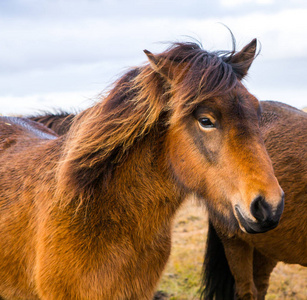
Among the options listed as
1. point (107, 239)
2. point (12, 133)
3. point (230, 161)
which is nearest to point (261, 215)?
point (230, 161)

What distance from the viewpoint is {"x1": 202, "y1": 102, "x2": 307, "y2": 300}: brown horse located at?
14.2 ft

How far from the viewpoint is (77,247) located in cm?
295

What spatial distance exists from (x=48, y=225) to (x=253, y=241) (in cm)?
229

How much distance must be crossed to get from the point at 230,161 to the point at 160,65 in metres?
0.79

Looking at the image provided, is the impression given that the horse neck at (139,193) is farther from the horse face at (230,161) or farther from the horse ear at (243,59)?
the horse ear at (243,59)

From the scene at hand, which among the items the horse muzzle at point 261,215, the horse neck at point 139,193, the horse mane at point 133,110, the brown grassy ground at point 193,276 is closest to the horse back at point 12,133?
the horse mane at point 133,110

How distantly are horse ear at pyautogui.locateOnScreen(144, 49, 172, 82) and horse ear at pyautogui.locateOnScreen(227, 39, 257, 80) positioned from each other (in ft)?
1.62

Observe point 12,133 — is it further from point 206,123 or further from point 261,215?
point 261,215

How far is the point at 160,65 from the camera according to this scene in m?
2.82

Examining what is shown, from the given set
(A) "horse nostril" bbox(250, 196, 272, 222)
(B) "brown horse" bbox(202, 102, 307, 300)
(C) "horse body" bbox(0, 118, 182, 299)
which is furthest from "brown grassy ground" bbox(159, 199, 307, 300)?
(A) "horse nostril" bbox(250, 196, 272, 222)

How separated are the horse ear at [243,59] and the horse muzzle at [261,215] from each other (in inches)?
39.5

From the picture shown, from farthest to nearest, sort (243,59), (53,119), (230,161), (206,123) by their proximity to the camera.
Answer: (53,119) → (243,59) → (206,123) → (230,161)

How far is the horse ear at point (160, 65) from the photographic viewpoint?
9.10 feet

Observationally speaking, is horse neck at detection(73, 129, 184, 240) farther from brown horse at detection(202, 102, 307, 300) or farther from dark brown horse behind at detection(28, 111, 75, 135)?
dark brown horse behind at detection(28, 111, 75, 135)
